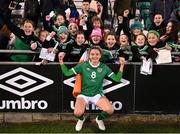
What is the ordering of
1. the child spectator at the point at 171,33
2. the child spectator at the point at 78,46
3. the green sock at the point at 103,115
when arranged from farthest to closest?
the child spectator at the point at 171,33 → the child spectator at the point at 78,46 → the green sock at the point at 103,115

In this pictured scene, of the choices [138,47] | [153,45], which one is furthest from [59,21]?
[153,45]

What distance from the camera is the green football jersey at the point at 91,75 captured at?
8.37 m

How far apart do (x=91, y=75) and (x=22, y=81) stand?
1274 millimetres

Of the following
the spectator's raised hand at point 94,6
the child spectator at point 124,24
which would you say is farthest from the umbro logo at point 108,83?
the spectator's raised hand at point 94,6

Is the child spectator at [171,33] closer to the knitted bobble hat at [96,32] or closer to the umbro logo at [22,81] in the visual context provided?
the knitted bobble hat at [96,32]

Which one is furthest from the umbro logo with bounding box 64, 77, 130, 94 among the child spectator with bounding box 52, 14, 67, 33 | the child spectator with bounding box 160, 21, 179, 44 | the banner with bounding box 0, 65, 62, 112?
the child spectator with bounding box 52, 14, 67, 33

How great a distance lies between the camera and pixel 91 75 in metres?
8.37

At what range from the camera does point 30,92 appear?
8.75 metres

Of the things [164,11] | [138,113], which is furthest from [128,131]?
[164,11]

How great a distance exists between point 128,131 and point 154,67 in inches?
47.8

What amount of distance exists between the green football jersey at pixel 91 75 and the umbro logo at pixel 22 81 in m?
0.64

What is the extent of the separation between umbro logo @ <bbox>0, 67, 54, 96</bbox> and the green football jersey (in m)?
0.64

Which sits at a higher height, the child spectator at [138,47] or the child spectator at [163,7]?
the child spectator at [163,7]

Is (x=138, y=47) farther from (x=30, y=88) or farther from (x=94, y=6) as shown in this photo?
(x=94, y=6)
